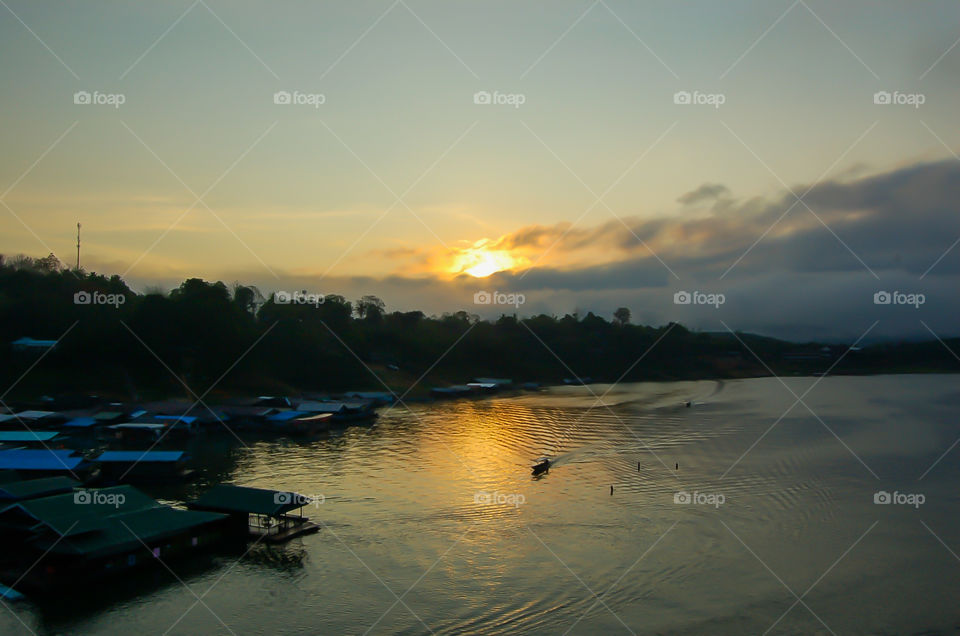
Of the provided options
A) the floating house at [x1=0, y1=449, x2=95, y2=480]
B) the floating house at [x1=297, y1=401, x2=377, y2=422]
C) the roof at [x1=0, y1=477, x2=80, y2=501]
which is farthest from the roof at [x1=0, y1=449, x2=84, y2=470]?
the floating house at [x1=297, y1=401, x2=377, y2=422]

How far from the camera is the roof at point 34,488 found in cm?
2233

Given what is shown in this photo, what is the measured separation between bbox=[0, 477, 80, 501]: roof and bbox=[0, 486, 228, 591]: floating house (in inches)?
111

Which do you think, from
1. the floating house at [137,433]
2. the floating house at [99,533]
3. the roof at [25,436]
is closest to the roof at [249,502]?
the floating house at [99,533]

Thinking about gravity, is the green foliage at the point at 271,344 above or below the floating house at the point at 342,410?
above

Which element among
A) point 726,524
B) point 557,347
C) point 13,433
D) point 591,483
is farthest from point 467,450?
point 557,347

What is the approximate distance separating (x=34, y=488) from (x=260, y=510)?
26.3 ft

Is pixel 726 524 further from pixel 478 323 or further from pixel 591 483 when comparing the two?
pixel 478 323

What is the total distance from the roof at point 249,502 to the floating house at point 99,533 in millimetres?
532

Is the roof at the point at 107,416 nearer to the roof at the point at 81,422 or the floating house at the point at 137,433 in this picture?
the roof at the point at 81,422

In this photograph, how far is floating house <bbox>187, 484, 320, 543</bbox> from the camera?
69.9 ft

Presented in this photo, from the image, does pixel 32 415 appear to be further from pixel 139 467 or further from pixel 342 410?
pixel 342 410

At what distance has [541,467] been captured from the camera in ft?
104

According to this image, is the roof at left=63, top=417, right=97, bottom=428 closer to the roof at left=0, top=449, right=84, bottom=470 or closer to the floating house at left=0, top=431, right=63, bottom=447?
the floating house at left=0, top=431, right=63, bottom=447

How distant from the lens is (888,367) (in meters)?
115
